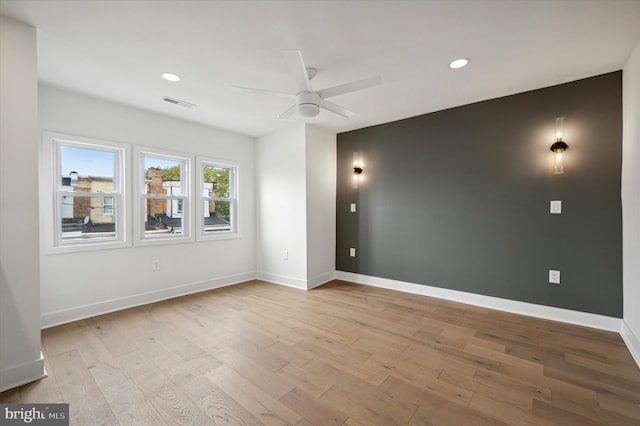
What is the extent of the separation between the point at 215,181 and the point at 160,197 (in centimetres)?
91

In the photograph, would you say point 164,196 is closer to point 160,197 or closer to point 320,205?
point 160,197

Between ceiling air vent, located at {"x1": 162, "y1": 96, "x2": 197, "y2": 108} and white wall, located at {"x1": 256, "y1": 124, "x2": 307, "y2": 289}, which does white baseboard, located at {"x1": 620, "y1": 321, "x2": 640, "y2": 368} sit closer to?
white wall, located at {"x1": 256, "y1": 124, "x2": 307, "y2": 289}

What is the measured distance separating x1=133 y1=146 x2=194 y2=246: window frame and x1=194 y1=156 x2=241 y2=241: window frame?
0.12 m

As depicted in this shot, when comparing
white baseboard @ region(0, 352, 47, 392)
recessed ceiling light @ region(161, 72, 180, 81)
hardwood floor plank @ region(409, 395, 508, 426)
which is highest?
recessed ceiling light @ region(161, 72, 180, 81)

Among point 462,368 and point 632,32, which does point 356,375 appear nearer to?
point 462,368

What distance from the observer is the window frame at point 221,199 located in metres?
4.12

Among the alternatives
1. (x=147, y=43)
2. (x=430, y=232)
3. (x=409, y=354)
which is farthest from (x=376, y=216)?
(x=147, y=43)

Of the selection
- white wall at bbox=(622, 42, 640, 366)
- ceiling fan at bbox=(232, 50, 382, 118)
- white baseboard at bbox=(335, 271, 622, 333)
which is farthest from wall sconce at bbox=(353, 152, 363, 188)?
white wall at bbox=(622, 42, 640, 366)

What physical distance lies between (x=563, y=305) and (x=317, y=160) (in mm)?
3592

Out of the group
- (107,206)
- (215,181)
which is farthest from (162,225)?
(215,181)

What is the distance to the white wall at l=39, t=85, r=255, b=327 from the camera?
2.88 metres

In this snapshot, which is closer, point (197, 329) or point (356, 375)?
point (356, 375)

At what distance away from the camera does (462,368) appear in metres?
2.06

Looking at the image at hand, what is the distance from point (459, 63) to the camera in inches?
95.8
